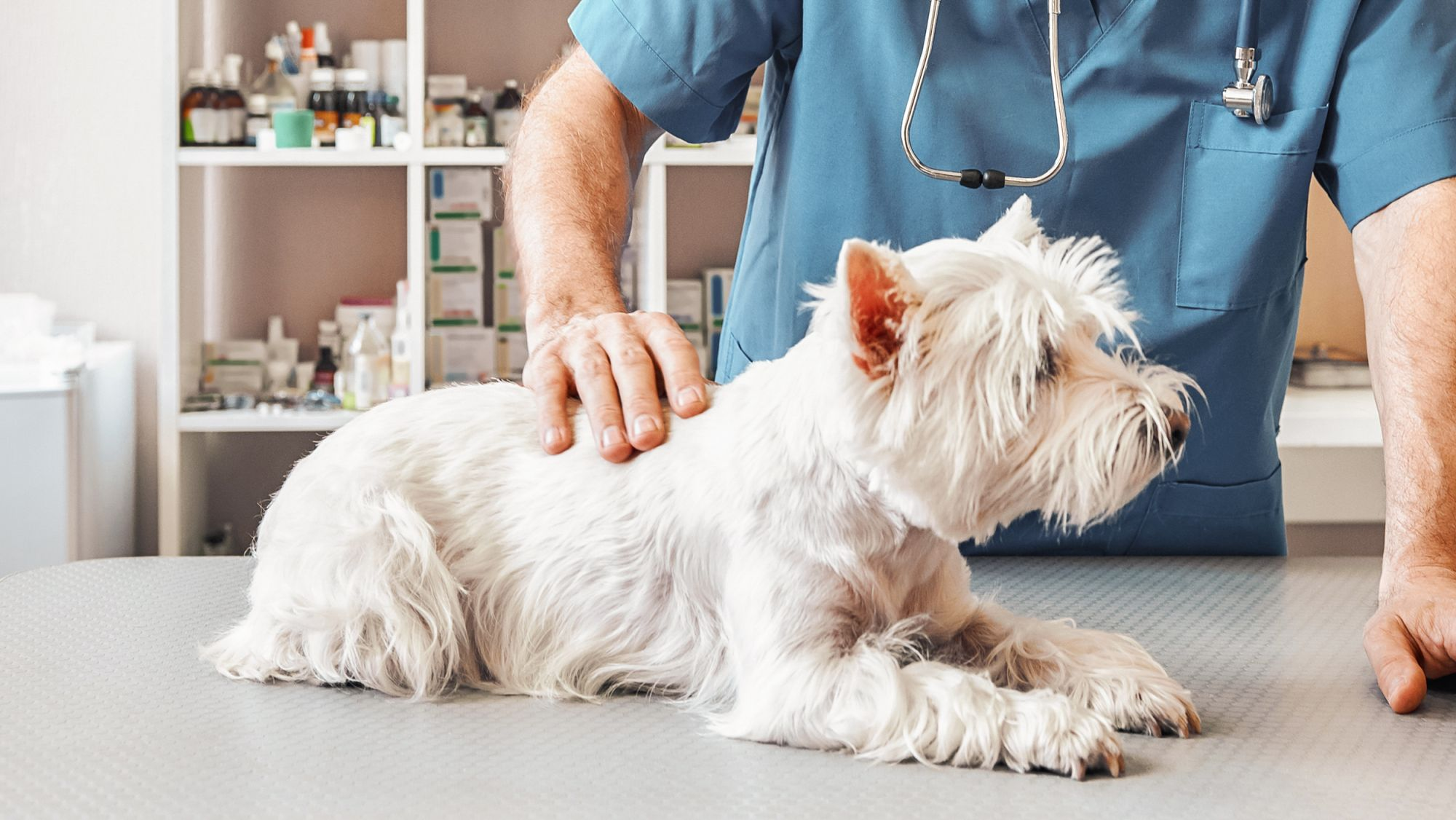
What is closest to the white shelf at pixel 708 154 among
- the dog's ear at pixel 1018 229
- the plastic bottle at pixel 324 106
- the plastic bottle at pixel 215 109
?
the plastic bottle at pixel 324 106

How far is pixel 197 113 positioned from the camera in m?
2.63

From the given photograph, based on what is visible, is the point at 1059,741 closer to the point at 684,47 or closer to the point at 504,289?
the point at 684,47

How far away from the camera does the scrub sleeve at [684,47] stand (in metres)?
1.32

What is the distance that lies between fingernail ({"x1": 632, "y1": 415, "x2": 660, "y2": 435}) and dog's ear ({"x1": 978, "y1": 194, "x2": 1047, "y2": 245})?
279 mm

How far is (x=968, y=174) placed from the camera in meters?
1.16

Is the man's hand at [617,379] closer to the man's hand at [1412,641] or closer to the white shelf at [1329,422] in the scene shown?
the man's hand at [1412,641]

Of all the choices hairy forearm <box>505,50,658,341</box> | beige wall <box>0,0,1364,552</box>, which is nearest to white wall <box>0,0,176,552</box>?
beige wall <box>0,0,1364,552</box>

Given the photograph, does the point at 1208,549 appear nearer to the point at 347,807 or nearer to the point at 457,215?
the point at 347,807

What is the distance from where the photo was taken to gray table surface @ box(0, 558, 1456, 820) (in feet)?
→ 2.46

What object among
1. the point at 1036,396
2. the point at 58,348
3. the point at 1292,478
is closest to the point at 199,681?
the point at 1036,396

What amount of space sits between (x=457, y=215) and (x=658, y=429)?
6.50 feet

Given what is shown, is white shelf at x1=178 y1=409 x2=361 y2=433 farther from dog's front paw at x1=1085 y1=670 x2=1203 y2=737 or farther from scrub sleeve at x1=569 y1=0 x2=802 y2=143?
dog's front paw at x1=1085 y1=670 x2=1203 y2=737

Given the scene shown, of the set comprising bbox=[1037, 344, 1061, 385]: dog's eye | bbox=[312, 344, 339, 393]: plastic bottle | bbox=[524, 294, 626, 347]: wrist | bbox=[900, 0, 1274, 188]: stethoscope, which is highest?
bbox=[900, 0, 1274, 188]: stethoscope

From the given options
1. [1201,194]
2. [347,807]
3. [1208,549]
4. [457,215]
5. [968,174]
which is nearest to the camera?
[347,807]
